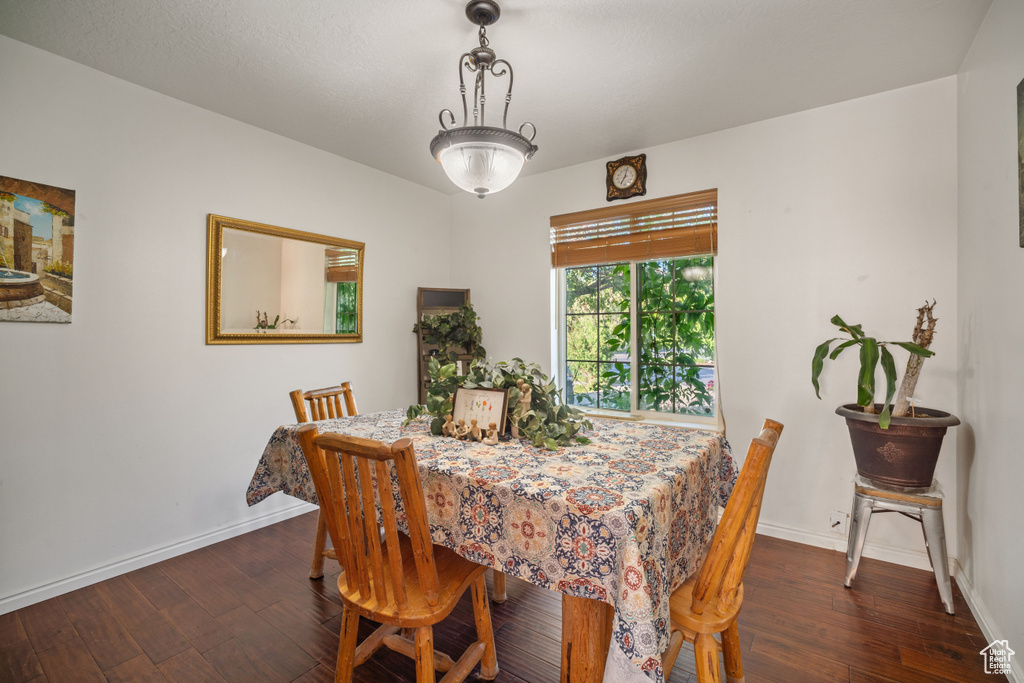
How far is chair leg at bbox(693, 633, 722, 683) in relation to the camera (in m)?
1.20

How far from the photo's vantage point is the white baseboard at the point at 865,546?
2345mm

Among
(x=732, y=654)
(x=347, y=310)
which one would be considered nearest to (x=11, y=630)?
(x=347, y=310)

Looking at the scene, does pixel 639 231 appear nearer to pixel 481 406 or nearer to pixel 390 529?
pixel 481 406

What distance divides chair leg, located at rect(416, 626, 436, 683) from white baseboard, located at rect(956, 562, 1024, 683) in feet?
6.13

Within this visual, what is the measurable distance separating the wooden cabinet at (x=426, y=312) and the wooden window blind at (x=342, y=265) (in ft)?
2.05

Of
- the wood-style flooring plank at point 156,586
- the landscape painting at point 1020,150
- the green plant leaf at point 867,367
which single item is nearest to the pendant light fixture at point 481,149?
the landscape painting at point 1020,150

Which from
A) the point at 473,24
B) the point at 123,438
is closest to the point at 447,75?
the point at 473,24

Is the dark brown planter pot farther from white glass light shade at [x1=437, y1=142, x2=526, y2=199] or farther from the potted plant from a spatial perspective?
white glass light shade at [x1=437, y1=142, x2=526, y2=199]

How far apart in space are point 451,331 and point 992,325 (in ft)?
10.2

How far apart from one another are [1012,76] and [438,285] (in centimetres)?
355

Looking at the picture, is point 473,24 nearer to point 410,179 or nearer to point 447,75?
point 447,75

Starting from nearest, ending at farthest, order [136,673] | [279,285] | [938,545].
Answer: [136,673], [938,545], [279,285]

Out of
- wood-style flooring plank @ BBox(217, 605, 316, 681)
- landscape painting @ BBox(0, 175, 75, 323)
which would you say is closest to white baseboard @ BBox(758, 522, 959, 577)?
wood-style flooring plank @ BBox(217, 605, 316, 681)

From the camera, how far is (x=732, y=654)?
144cm
